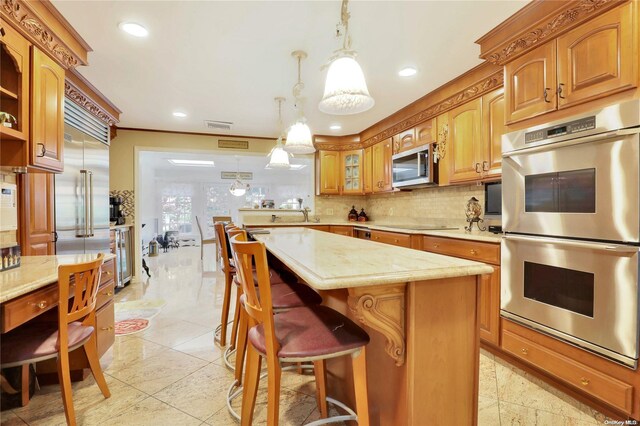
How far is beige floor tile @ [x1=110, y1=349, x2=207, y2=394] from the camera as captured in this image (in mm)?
1880

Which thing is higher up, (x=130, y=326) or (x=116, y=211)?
(x=116, y=211)

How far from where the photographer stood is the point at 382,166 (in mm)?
4406

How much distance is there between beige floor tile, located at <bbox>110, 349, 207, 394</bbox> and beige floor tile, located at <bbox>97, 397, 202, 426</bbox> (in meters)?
0.15

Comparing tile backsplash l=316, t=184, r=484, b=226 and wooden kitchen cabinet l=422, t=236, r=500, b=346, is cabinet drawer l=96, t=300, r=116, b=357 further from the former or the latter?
tile backsplash l=316, t=184, r=484, b=226

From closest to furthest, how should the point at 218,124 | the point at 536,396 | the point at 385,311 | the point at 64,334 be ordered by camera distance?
the point at 385,311
the point at 64,334
the point at 536,396
the point at 218,124

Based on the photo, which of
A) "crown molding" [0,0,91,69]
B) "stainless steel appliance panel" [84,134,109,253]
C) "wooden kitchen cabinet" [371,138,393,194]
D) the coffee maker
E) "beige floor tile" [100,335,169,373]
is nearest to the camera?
"crown molding" [0,0,91,69]

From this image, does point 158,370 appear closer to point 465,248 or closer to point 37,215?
point 37,215

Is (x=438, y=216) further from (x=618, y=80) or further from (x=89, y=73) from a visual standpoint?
(x=89, y=73)

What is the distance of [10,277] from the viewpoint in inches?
56.3

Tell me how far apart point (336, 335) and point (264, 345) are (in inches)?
10.7

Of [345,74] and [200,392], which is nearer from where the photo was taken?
[345,74]

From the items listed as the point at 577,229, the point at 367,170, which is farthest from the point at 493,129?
the point at 367,170

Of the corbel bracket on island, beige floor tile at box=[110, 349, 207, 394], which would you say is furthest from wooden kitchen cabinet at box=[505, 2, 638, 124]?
beige floor tile at box=[110, 349, 207, 394]

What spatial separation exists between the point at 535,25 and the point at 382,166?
8.60 feet
